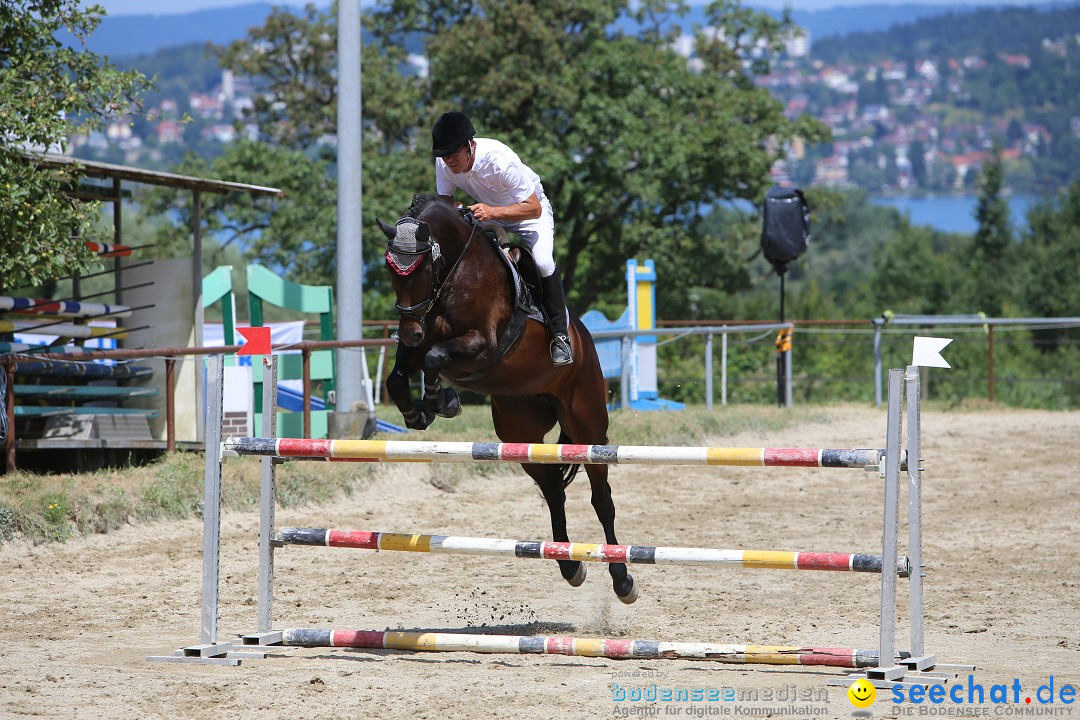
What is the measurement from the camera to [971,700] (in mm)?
4168

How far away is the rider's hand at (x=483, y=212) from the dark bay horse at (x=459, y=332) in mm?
75

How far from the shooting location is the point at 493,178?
5.75 metres

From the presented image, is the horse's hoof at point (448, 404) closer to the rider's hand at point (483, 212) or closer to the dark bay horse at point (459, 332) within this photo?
the dark bay horse at point (459, 332)

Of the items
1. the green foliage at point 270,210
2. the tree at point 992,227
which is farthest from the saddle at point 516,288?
the tree at point 992,227

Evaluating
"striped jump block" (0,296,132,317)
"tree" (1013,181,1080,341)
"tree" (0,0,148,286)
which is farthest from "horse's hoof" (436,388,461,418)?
"tree" (1013,181,1080,341)

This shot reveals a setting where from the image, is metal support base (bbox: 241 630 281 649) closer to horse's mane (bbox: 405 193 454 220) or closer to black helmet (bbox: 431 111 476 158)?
horse's mane (bbox: 405 193 454 220)

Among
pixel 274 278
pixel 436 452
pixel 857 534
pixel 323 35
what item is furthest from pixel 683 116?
pixel 436 452

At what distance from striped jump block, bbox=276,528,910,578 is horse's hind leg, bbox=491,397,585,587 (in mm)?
1332

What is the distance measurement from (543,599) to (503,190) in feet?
7.66

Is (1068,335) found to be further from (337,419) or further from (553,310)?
(553,310)

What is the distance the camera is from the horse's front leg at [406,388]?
17.6ft

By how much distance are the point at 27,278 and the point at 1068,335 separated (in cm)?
3094

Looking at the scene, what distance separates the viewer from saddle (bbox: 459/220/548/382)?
5547 millimetres

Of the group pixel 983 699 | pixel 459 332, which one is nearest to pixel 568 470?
pixel 459 332
